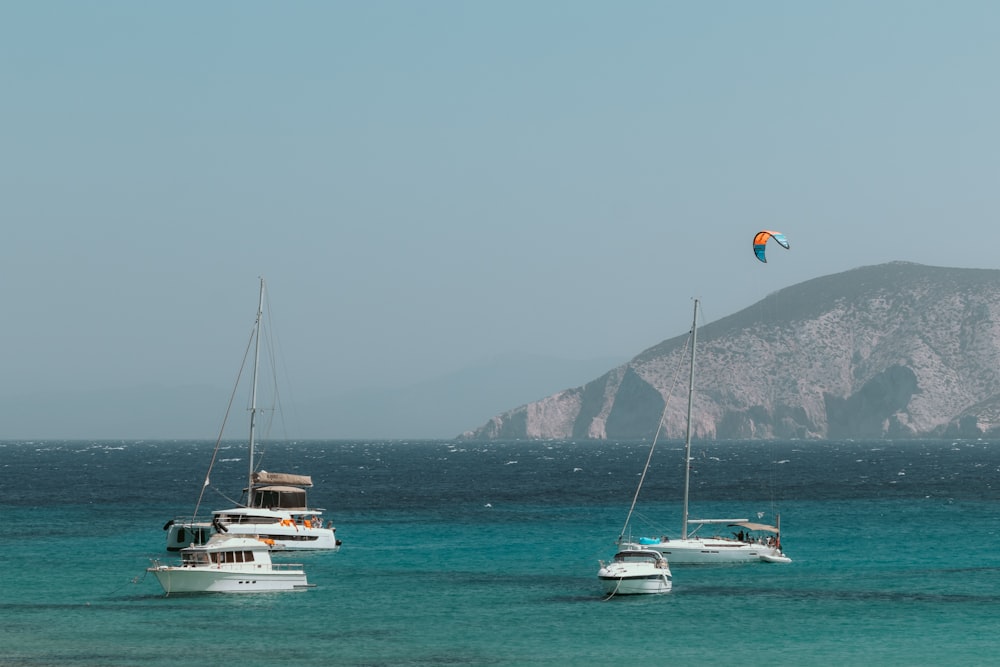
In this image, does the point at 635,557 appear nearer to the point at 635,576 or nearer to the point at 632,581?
the point at 635,576

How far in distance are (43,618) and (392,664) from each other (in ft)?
61.5

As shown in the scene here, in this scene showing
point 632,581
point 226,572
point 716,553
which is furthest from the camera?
point 716,553

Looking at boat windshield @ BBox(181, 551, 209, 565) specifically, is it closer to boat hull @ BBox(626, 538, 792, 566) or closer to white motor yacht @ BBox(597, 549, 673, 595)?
white motor yacht @ BBox(597, 549, 673, 595)

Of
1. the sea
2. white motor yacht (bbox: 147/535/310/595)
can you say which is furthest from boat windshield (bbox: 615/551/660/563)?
white motor yacht (bbox: 147/535/310/595)

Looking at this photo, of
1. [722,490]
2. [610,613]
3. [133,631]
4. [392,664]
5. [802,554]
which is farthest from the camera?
[722,490]

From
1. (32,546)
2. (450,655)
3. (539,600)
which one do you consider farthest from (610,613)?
(32,546)

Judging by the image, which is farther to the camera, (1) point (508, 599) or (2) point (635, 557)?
(2) point (635, 557)

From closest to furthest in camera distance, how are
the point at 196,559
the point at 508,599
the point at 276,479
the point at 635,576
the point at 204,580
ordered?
the point at 508,599 < the point at 204,580 < the point at 196,559 < the point at 635,576 < the point at 276,479

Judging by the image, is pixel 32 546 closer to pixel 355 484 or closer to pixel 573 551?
pixel 573 551

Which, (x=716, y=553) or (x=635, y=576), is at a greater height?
(x=716, y=553)

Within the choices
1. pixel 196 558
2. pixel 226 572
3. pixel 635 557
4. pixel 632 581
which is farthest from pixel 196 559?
pixel 635 557

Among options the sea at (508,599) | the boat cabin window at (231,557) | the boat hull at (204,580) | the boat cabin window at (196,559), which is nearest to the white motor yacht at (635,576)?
the sea at (508,599)

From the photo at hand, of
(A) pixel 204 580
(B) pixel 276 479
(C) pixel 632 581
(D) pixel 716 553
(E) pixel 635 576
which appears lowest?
(A) pixel 204 580

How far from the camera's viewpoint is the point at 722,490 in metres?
168
